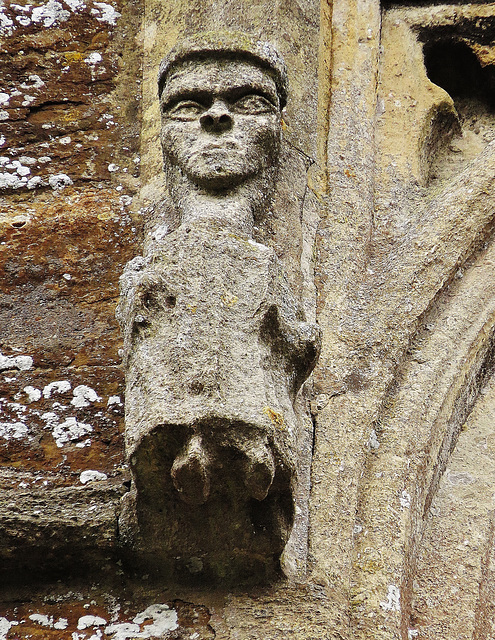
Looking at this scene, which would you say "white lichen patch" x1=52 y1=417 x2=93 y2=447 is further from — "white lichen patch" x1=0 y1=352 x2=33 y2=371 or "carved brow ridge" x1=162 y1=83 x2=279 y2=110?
"carved brow ridge" x1=162 y1=83 x2=279 y2=110

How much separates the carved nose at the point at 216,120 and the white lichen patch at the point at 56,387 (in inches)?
25.8

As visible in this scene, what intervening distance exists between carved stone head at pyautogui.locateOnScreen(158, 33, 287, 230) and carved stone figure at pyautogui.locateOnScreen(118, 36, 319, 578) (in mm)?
92

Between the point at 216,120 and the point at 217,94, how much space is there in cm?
9

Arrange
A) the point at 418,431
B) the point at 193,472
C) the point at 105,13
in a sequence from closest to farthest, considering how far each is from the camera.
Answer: the point at 193,472 < the point at 418,431 < the point at 105,13

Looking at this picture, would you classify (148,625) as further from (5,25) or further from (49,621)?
(5,25)

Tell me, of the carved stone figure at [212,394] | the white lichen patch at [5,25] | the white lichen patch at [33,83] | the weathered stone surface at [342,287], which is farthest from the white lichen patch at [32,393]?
the white lichen patch at [5,25]

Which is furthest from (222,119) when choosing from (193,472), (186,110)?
(193,472)

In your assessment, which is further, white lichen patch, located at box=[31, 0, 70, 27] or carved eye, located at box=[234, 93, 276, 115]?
white lichen patch, located at box=[31, 0, 70, 27]

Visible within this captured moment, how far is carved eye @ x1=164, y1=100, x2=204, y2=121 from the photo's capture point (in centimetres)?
250

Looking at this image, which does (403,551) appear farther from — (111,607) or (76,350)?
(76,350)

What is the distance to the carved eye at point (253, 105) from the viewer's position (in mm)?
2496

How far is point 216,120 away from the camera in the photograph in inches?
95.7

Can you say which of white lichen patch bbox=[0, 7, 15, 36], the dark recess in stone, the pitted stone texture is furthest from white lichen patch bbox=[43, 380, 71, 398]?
the dark recess in stone

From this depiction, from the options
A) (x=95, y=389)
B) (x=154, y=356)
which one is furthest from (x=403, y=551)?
(x=95, y=389)
